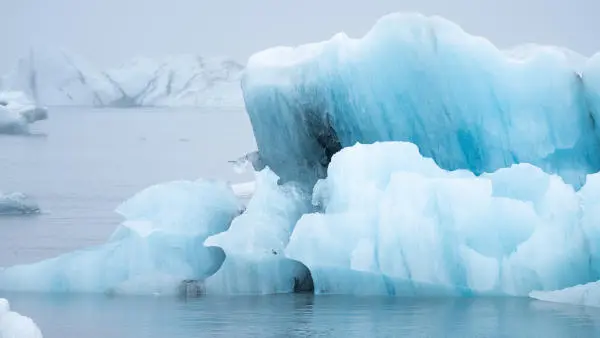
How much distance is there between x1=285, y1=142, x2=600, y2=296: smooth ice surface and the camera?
12492 mm

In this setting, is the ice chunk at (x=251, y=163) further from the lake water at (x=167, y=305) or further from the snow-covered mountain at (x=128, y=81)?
the snow-covered mountain at (x=128, y=81)

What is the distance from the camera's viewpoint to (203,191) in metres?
14.5

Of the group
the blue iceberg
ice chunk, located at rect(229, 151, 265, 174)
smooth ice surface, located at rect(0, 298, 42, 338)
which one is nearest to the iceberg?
ice chunk, located at rect(229, 151, 265, 174)

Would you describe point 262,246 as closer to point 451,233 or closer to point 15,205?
point 451,233

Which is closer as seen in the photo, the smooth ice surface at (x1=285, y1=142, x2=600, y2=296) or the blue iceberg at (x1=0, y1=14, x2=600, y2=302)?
the smooth ice surface at (x1=285, y1=142, x2=600, y2=296)

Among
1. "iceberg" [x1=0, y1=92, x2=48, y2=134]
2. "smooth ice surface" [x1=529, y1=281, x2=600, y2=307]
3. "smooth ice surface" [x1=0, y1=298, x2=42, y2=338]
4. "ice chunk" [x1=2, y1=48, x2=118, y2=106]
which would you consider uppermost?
"ice chunk" [x1=2, y1=48, x2=118, y2=106]

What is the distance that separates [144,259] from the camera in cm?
1380

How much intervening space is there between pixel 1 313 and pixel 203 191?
522 cm

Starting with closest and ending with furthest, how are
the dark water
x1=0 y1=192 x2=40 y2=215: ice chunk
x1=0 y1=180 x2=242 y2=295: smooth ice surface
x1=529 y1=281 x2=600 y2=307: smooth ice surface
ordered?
x1=529 y1=281 x2=600 y2=307: smooth ice surface
x1=0 y1=180 x2=242 y2=295: smooth ice surface
the dark water
x1=0 y1=192 x2=40 y2=215: ice chunk

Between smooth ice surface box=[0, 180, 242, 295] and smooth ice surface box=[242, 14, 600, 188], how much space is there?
1.35m

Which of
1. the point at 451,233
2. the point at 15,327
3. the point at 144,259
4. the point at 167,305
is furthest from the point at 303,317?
the point at 15,327

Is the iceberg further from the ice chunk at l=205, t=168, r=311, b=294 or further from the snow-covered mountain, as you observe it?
the ice chunk at l=205, t=168, r=311, b=294

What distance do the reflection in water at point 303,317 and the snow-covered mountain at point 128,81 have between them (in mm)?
41304

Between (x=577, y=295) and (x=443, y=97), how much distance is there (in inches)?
104
